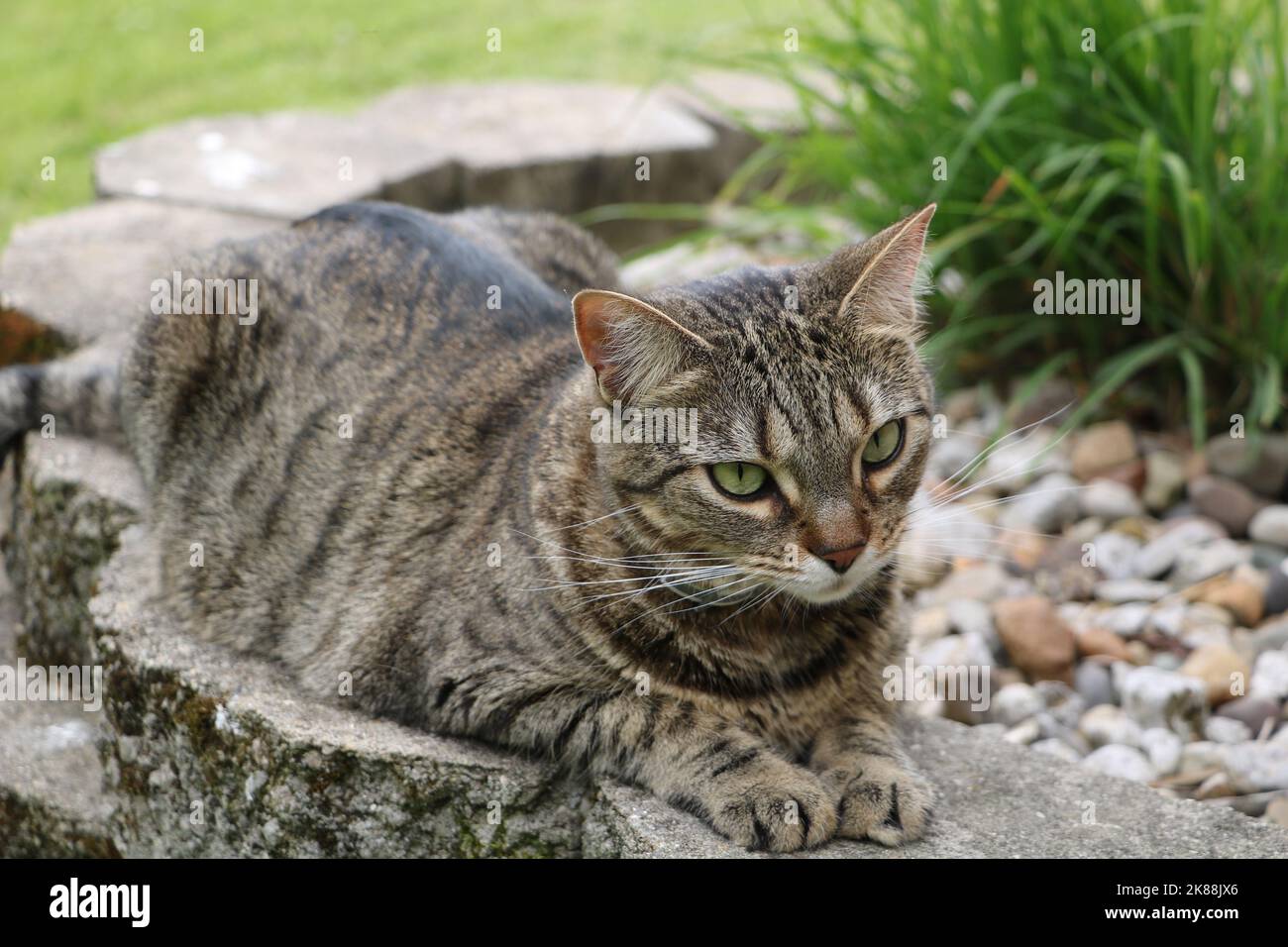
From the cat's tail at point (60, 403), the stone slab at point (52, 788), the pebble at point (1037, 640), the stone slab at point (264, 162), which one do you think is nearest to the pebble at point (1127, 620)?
the pebble at point (1037, 640)

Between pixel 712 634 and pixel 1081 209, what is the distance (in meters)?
2.13

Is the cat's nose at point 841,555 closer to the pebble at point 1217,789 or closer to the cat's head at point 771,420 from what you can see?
the cat's head at point 771,420

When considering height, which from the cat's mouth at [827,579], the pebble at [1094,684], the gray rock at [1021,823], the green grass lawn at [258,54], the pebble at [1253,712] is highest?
the green grass lawn at [258,54]

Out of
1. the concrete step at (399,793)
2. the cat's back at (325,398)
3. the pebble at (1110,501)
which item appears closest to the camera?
the concrete step at (399,793)

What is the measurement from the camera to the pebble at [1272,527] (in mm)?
4074

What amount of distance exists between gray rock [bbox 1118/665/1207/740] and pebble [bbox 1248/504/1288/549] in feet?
2.51

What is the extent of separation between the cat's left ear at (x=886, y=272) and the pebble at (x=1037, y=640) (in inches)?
51.7

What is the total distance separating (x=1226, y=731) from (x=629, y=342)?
1.92 meters

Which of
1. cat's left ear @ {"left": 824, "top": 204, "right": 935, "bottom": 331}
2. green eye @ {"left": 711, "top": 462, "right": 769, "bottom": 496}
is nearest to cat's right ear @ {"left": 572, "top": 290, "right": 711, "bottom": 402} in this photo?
green eye @ {"left": 711, "top": 462, "right": 769, "bottom": 496}

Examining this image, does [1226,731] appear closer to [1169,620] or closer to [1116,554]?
[1169,620]

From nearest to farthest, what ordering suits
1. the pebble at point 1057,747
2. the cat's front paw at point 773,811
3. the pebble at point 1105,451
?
the cat's front paw at point 773,811 → the pebble at point 1057,747 → the pebble at point 1105,451

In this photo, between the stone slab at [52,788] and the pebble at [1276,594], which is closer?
the stone slab at [52,788]

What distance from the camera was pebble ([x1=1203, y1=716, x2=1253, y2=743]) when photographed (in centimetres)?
346

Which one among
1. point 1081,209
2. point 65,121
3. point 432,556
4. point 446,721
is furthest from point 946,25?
point 65,121
